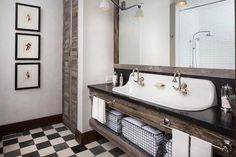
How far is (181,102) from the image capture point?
1450 millimetres

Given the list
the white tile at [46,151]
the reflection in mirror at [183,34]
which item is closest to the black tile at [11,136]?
the white tile at [46,151]

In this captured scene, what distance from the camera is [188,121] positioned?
1.02 m

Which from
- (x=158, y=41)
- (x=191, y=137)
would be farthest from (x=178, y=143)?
(x=158, y=41)

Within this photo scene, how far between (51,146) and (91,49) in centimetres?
137

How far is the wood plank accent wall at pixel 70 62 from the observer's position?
2367 mm

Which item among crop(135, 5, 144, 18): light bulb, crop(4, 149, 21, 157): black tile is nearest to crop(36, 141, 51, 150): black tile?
crop(4, 149, 21, 157): black tile

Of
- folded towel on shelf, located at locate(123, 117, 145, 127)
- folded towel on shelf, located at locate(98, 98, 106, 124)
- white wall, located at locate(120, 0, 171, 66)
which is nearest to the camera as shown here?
folded towel on shelf, located at locate(123, 117, 145, 127)

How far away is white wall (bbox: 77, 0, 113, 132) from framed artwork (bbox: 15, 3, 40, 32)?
90cm

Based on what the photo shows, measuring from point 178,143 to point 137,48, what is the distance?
1.33 metres

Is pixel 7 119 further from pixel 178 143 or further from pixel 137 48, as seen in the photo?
pixel 178 143

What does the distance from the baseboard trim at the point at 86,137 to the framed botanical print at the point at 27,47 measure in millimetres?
1357

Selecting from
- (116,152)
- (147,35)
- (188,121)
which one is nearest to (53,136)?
(116,152)

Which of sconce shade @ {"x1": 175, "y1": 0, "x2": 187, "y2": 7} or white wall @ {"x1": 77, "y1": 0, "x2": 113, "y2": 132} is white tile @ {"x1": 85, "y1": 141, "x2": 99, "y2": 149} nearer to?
white wall @ {"x1": 77, "y1": 0, "x2": 113, "y2": 132}

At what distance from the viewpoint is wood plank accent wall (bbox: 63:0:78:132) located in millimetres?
2367
